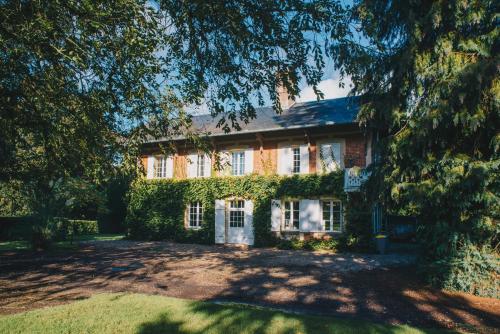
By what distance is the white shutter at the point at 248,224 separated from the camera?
1794cm

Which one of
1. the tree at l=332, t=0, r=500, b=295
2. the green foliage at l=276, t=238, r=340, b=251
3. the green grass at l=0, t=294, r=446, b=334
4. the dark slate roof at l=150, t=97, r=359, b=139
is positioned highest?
the dark slate roof at l=150, t=97, r=359, b=139

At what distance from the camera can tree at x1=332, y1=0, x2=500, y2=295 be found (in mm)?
7609

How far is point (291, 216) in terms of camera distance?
17.1 metres

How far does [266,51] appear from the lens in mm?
5914

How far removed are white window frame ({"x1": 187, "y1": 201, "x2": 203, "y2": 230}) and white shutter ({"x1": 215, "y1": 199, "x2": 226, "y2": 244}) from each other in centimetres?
131

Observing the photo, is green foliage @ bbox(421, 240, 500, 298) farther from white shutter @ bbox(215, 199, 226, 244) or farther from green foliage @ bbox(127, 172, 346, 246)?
white shutter @ bbox(215, 199, 226, 244)

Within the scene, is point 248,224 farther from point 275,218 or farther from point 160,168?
point 160,168

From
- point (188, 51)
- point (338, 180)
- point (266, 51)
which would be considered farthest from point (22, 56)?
point (338, 180)

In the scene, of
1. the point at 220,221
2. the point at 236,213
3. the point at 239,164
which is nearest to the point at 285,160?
the point at 239,164

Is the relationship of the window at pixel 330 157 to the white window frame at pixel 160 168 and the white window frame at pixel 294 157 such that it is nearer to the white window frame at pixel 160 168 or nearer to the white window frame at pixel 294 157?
the white window frame at pixel 294 157

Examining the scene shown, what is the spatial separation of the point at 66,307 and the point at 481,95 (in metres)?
8.83

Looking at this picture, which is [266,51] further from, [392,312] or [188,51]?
[392,312]

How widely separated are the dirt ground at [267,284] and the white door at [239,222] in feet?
15.0

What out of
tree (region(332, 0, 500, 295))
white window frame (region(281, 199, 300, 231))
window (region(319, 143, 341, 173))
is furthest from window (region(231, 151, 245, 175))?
tree (region(332, 0, 500, 295))
